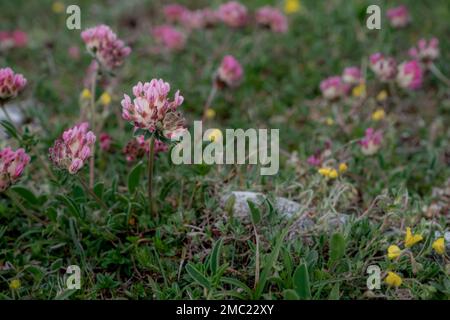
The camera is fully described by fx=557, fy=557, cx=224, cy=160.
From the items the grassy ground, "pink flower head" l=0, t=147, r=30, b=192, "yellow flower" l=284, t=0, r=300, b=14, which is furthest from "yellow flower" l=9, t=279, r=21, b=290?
"yellow flower" l=284, t=0, r=300, b=14

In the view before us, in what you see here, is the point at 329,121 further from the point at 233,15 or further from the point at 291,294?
the point at 291,294

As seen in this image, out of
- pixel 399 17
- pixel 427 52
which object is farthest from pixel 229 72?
pixel 399 17

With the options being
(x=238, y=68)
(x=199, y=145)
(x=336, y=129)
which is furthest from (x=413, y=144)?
(x=199, y=145)

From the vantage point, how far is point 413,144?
3809 mm

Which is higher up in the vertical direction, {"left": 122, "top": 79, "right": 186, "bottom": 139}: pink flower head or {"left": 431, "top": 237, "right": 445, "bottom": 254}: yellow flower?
{"left": 122, "top": 79, "right": 186, "bottom": 139}: pink flower head

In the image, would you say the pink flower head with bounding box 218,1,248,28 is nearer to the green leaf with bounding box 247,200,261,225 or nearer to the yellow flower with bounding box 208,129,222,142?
the yellow flower with bounding box 208,129,222,142

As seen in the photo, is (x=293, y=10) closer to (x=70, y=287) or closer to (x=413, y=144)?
(x=413, y=144)

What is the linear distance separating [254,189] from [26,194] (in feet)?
3.97

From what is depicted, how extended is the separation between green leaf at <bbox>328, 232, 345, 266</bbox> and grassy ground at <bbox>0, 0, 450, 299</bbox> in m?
0.01

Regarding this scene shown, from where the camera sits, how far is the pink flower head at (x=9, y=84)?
2.76 meters

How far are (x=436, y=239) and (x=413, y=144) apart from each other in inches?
53.7

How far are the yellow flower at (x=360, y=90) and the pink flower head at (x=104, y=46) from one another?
1730 mm

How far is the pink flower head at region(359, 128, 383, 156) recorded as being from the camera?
324 centimetres
